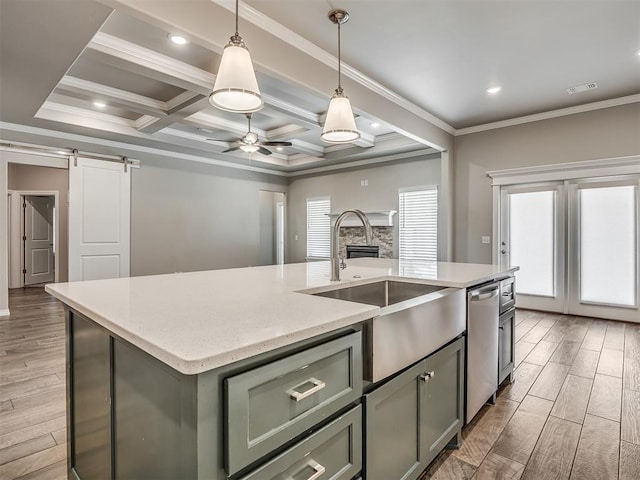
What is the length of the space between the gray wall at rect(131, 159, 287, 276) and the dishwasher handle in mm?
5614

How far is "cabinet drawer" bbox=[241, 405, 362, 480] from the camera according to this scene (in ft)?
2.98

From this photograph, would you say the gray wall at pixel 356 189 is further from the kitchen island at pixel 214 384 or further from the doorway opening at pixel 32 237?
the kitchen island at pixel 214 384

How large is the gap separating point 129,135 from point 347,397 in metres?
5.58

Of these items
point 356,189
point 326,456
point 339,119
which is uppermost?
point 356,189

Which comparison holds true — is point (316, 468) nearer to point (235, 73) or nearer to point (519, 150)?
point (235, 73)

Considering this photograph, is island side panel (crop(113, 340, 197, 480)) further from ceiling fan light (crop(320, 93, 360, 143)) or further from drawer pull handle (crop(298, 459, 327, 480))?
ceiling fan light (crop(320, 93, 360, 143))

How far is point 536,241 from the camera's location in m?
5.23

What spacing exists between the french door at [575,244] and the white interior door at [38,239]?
32.4ft

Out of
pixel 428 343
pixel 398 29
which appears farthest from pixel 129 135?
pixel 428 343

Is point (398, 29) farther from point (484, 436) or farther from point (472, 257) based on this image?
point (472, 257)

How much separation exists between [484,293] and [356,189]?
5455 millimetres

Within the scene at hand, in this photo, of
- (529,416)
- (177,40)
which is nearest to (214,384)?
(529,416)

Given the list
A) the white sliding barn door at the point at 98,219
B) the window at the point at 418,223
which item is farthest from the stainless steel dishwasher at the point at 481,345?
the white sliding barn door at the point at 98,219

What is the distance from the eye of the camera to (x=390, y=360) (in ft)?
4.32
